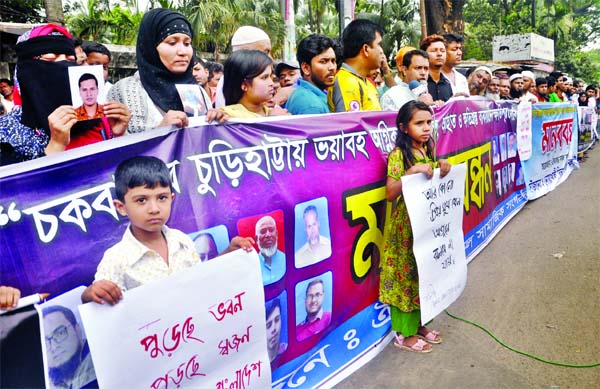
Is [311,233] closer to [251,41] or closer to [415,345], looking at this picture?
[415,345]

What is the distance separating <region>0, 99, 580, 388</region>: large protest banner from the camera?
166 cm

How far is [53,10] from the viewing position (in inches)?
354

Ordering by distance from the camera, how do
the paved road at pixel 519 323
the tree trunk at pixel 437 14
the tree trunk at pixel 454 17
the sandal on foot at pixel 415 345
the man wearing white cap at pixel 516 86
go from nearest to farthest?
the paved road at pixel 519 323 < the sandal on foot at pixel 415 345 < the man wearing white cap at pixel 516 86 < the tree trunk at pixel 437 14 < the tree trunk at pixel 454 17

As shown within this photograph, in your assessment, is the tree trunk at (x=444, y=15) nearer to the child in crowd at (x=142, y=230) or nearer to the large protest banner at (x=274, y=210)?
the large protest banner at (x=274, y=210)

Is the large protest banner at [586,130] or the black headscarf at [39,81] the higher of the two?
the black headscarf at [39,81]

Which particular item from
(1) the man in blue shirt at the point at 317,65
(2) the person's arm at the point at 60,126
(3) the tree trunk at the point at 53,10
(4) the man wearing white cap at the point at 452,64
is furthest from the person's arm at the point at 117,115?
(3) the tree trunk at the point at 53,10

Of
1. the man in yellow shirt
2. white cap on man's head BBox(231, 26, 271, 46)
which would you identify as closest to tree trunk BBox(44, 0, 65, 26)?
white cap on man's head BBox(231, 26, 271, 46)

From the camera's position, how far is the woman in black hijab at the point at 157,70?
2473 millimetres

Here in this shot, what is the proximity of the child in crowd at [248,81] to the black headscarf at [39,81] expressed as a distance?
0.83m

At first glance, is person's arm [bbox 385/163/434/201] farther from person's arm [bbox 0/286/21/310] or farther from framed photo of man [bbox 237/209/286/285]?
person's arm [bbox 0/286/21/310]

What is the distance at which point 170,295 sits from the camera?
1793 millimetres

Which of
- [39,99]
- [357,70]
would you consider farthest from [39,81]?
[357,70]


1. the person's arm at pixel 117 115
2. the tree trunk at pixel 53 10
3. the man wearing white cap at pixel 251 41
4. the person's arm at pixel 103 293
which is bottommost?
the person's arm at pixel 103 293

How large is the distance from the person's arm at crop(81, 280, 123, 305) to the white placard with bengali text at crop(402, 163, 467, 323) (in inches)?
70.8
